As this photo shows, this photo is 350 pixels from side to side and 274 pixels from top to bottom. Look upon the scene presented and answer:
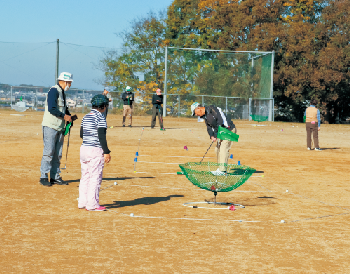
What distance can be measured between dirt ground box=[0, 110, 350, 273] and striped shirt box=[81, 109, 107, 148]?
1058 mm

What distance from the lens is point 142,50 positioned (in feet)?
142

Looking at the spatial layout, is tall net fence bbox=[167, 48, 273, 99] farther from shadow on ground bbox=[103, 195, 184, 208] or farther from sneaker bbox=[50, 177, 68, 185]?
shadow on ground bbox=[103, 195, 184, 208]

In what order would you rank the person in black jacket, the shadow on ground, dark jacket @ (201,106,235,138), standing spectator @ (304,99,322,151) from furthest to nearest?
standing spectator @ (304,99,322,151) < dark jacket @ (201,106,235,138) < the person in black jacket < the shadow on ground

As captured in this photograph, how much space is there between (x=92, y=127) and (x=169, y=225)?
1.79 m

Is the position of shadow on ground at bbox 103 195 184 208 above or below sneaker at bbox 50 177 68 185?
below

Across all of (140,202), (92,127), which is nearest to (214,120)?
(140,202)

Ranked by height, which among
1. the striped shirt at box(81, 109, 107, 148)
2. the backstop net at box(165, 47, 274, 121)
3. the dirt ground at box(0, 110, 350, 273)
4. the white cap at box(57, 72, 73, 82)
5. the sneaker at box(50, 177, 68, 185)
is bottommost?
the dirt ground at box(0, 110, 350, 273)

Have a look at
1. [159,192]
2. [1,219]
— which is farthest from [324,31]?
[1,219]

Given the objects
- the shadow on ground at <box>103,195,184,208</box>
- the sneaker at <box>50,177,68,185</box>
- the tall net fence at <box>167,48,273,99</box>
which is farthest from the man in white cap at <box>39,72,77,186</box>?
the tall net fence at <box>167,48,273,99</box>

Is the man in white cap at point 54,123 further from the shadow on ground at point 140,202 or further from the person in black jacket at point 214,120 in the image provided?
the person in black jacket at point 214,120

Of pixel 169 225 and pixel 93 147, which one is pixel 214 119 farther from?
pixel 169 225

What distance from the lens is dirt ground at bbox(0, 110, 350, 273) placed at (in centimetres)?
495

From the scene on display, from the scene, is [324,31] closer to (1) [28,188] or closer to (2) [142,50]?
(2) [142,50]

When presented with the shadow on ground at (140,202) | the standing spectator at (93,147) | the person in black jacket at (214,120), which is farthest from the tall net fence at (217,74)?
the standing spectator at (93,147)
